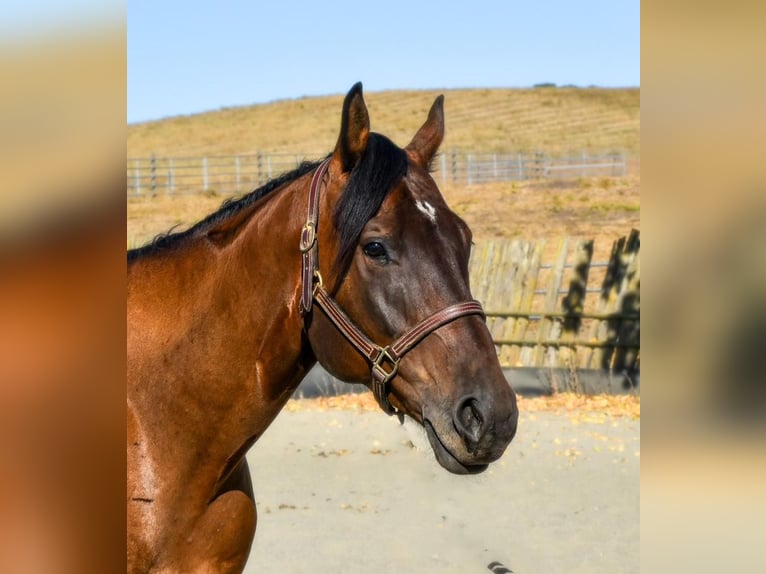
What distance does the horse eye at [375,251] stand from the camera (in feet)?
7.79

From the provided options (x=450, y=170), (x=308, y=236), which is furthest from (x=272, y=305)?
(x=450, y=170)

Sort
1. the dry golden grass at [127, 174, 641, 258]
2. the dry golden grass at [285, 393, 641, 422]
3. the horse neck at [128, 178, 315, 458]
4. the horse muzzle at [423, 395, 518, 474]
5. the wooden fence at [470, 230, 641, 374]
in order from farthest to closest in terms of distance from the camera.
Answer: the dry golden grass at [127, 174, 641, 258] < the wooden fence at [470, 230, 641, 374] < the dry golden grass at [285, 393, 641, 422] < the horse neck at [128, 178, 315, 458] < the horse muzzle at [423, 395, 518, 474]

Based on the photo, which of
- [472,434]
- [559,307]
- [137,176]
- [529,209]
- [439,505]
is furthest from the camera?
[137,176]

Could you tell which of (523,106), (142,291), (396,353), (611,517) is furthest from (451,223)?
(523,106)

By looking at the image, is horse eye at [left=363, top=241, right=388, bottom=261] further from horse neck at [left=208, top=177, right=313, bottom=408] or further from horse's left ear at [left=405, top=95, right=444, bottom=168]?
horse's left ear at [left=405, top=95, right=444, bottom=168]

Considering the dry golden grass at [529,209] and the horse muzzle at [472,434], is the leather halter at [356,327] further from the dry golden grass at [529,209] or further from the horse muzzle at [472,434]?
the dry golden grass at [529,209]

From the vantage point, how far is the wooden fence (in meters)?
12.0

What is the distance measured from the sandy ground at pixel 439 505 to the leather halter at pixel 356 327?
2158 millimetres

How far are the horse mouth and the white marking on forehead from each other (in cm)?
57

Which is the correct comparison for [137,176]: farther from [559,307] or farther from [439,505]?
[439,505]

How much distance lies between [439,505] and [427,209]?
509cm

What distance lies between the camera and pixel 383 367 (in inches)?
94.2

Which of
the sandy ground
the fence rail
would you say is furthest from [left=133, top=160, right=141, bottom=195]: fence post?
the sandy ground
